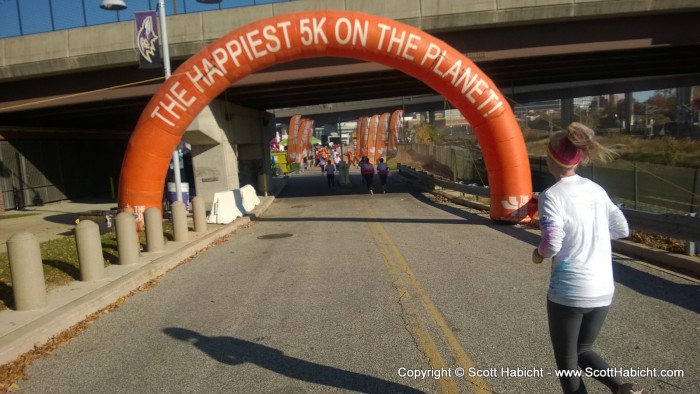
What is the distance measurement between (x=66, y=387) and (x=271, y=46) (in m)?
10.7

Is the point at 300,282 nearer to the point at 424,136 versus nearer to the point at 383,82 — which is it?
the point at 383,82

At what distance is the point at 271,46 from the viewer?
44.5 ft

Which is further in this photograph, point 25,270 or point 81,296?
point 81,296

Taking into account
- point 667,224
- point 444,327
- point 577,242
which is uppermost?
point 577,242

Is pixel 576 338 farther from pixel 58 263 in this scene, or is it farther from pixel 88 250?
pixel 58 263

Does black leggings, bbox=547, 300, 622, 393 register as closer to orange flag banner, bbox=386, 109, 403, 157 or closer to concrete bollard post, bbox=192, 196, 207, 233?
concrete bollard post, bbox=192, 196, 207, 233

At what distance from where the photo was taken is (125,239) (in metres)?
8.94

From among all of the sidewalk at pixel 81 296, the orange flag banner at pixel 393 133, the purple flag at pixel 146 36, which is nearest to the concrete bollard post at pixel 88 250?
the sidewalk at pixel 81 296

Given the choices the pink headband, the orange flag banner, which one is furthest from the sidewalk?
the orange flag banner

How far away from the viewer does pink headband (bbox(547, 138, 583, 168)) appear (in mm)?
3100

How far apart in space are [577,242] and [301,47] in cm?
1186

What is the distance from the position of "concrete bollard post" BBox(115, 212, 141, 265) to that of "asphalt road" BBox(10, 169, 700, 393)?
878mm

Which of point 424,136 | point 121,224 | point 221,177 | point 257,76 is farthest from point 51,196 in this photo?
point 424,136

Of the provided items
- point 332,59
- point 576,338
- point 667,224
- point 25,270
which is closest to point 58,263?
point 25,270
